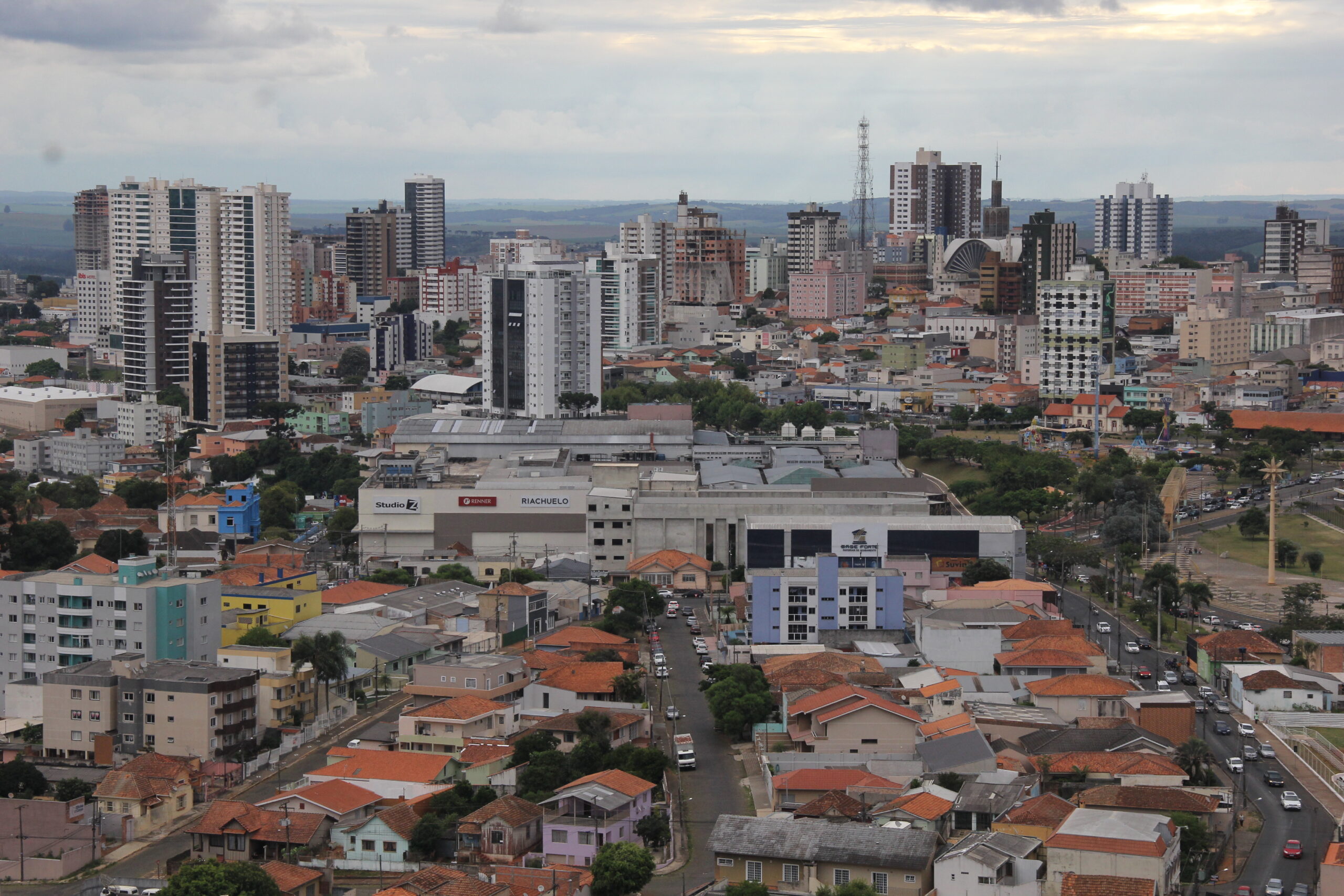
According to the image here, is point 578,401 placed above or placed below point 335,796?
above

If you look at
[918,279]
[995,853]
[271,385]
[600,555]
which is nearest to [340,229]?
[918,279]

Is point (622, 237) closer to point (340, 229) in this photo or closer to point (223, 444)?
point (223, 444)

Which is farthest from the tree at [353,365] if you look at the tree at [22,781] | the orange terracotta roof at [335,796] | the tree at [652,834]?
the tree at [652,834]

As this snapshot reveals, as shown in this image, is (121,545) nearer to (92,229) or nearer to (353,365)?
(353,365)

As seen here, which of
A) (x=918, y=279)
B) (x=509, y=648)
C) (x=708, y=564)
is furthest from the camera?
(x=918, y=279)

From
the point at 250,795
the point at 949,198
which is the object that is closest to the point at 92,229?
the point at 949,198
